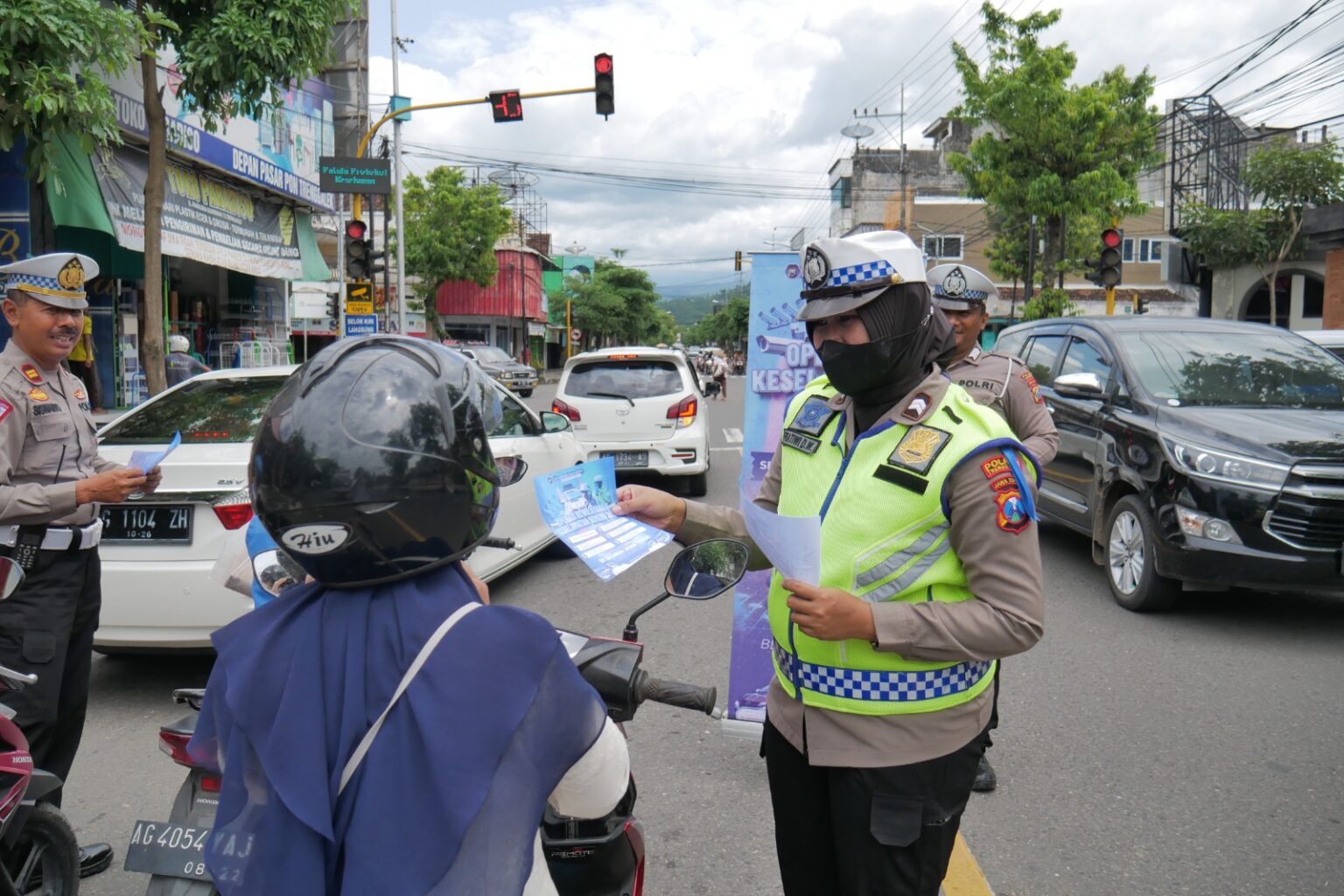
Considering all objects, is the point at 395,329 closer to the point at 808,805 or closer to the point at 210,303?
the point at 210,303

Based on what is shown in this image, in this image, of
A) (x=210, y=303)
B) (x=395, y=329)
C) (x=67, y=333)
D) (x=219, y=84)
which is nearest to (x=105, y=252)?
(x=210, y=303)

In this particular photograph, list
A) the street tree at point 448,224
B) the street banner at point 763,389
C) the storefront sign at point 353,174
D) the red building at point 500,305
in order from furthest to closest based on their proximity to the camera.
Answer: the red building at point 500,305 → the street tree at point 448,224 → the storefront sign at point 353,174 → the street banner at point 763,389

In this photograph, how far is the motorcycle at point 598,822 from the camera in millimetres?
1972

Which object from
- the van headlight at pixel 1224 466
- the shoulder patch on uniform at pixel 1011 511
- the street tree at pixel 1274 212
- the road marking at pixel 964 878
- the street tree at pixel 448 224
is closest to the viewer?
the shoulder patch on uniform at pixel 1011 511

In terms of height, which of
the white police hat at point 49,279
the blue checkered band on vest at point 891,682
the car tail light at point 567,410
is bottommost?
the blue checkered band on vest at point 891,682

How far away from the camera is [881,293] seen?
195cm

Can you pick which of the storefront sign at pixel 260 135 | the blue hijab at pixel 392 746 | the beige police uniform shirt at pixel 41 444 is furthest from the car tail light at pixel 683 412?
the blue hijab at pixel 392 746

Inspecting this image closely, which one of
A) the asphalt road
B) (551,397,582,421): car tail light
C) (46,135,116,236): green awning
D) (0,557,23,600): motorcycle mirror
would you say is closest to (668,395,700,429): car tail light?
(551,397,582,421): car tail light

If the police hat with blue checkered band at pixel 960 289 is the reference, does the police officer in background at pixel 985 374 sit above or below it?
below

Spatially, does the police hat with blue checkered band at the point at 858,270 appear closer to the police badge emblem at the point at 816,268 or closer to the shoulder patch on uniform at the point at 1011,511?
the police badge emblem at the point at 816,268

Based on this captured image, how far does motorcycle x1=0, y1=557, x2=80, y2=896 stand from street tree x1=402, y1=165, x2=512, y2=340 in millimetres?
40517

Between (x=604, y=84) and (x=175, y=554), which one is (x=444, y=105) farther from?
(x=175, y=554)

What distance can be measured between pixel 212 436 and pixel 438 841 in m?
4.42

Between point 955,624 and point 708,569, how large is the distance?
22.0 inches
